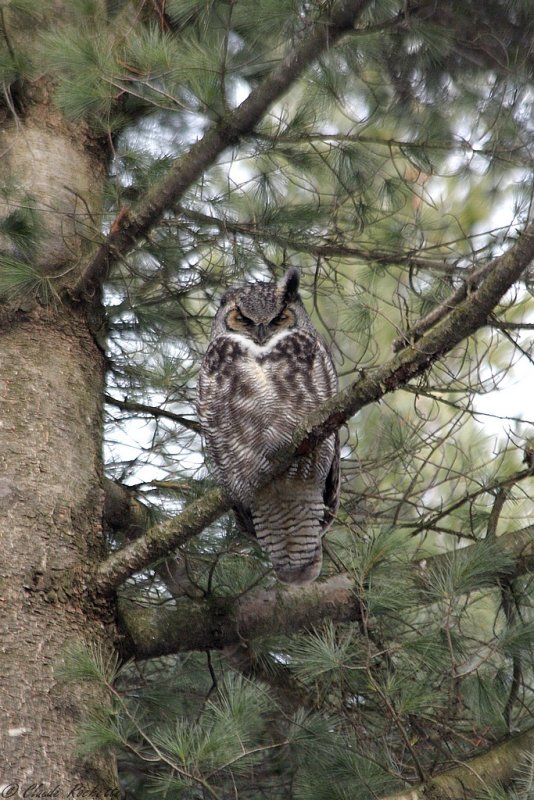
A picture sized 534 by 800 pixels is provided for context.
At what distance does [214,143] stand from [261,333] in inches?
23.2

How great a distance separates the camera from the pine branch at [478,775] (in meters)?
2.07

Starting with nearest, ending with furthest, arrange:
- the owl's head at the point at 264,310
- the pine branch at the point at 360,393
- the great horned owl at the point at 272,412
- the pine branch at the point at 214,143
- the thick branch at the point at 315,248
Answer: the pine branch at the point at 360,393 < the pine branch at the point at 214,143 < the great horned owl at the point at 272,412 < the owl's head at the point at 264,310 < the thick branch at the point at 315,248

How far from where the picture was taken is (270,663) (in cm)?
273

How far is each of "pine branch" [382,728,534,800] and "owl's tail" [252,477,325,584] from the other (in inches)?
32.2

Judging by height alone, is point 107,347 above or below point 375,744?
above

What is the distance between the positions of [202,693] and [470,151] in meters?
1.84

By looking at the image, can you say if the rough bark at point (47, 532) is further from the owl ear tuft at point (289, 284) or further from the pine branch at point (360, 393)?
the owl ear tuft at point (289, 284)

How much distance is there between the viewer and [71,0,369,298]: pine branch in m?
2.33

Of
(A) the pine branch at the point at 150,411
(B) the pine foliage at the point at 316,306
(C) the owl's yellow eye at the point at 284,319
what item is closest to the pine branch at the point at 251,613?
(B) the pine foliage at the point at 316,306

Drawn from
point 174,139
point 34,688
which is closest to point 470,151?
point 174,139

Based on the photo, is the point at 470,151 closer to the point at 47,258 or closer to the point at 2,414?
the point at 47,258

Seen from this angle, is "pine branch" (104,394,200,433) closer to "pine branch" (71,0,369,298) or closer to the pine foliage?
the pine foliage

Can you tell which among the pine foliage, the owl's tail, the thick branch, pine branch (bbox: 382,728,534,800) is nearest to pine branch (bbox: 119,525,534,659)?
the pine foliage

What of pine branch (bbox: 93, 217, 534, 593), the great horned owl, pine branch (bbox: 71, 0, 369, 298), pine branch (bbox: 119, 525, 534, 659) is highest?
pine branch (bbox: 71, 0, 369, 298)
